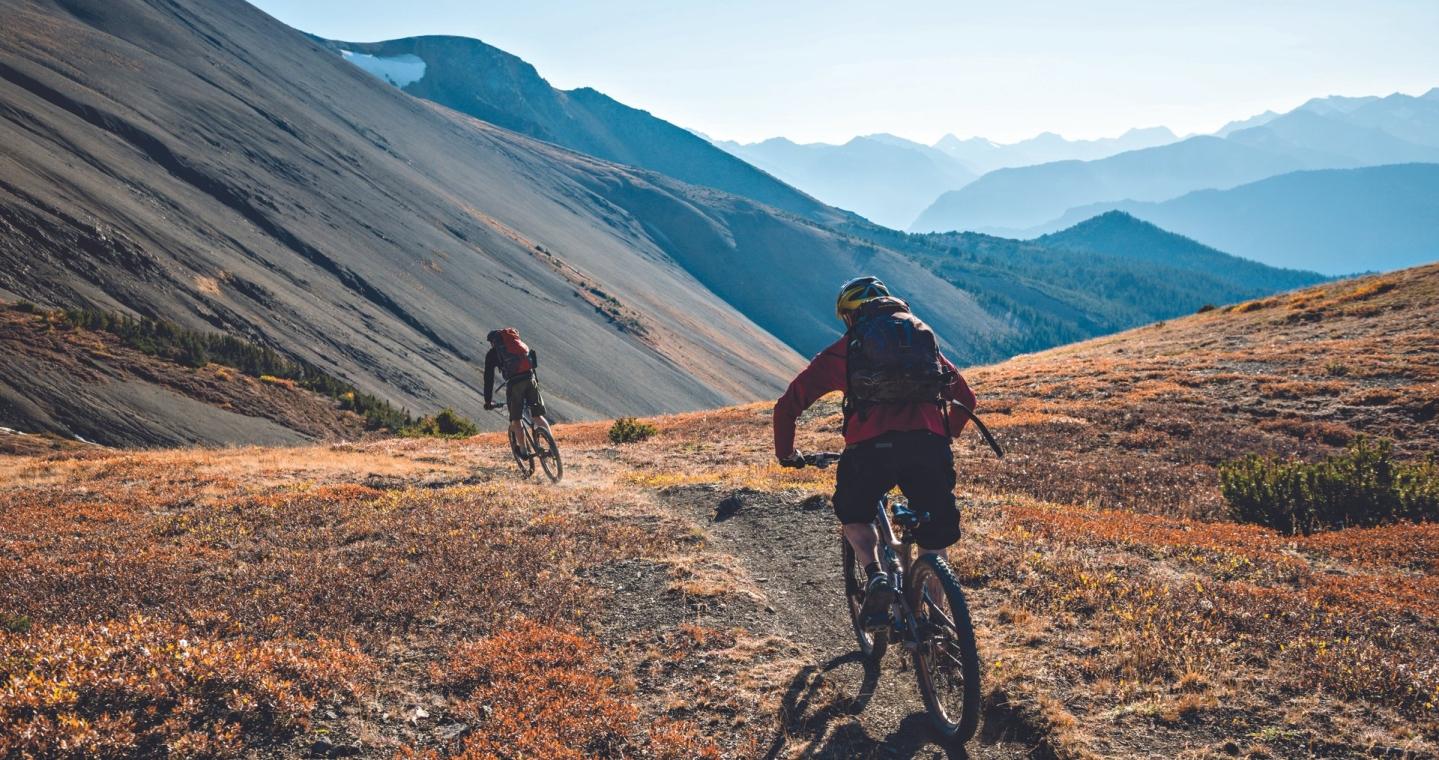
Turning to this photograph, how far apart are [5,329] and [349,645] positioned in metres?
60.2

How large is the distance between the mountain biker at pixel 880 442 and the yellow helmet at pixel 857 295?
0.01 meters

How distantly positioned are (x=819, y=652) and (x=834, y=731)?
4.85ft

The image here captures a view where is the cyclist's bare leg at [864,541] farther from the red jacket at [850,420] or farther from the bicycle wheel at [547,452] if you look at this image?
the bicycle wheel at [547,452]

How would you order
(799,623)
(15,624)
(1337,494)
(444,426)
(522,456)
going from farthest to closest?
(444,426) → (522,456) → (1337,494) → (799,623) → (15,624)

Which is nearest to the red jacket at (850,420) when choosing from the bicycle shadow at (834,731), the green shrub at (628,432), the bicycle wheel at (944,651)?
the bicycle wheel at (944,651)

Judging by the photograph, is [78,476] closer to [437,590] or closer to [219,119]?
[437,590]

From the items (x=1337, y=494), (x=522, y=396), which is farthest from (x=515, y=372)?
(x=1337, y=494)

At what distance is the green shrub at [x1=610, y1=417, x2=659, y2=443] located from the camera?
2816 cm

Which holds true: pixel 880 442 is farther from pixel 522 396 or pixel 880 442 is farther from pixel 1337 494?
pixel 522 396

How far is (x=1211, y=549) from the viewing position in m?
9.52

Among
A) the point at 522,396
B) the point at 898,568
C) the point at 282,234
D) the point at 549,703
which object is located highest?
the point at 898,568

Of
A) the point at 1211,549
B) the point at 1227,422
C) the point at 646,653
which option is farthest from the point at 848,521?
the point at 1227,422

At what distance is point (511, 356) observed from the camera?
17.7m

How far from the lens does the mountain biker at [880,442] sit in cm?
571
